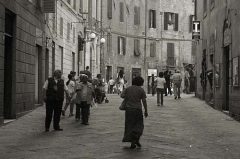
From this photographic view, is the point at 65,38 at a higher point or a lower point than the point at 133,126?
higher

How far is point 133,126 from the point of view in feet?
34.4

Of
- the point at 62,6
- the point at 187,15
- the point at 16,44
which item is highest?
the point at 187,15

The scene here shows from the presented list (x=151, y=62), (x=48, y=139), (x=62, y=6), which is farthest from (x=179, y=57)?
(x=48, y=139)

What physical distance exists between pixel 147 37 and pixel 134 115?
43.5m

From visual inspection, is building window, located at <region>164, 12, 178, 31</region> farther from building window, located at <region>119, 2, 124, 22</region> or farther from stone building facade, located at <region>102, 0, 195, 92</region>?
building window, located at <region>119, 2, 124, 22</region>

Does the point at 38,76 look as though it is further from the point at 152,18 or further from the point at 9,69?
the point at 152,18

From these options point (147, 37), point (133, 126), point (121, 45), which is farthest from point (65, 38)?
point (147, 37)

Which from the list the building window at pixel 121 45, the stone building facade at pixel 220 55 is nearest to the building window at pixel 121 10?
the building window at pixel 121 45

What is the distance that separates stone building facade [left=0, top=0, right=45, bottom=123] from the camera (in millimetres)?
14509

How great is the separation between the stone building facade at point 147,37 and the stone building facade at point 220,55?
2018 cm

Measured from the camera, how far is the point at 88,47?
3866 cm

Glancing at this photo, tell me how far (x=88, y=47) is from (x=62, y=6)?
11.6 meters

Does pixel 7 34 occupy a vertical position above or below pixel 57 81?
above

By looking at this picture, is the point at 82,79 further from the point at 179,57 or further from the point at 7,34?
the point at 179,57
